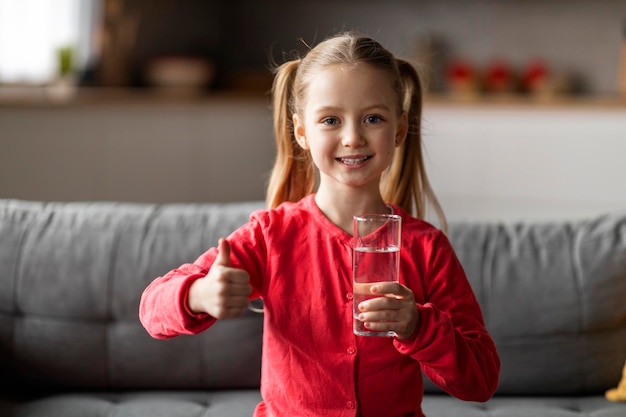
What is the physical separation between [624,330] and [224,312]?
125 cm

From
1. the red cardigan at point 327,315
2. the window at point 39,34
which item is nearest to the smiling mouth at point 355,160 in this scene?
the red cardigan at point 327,315

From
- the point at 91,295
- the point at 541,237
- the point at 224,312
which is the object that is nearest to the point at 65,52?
the point at 91,295

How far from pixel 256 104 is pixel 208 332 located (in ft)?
10.1

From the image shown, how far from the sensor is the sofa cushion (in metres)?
2.17

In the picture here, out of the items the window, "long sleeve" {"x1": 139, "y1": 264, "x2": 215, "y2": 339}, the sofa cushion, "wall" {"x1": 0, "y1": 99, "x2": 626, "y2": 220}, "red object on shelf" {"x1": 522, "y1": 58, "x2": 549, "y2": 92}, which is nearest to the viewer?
"long sleeve" {"x1": 139, "y1": 264, "x2": 215, "y2": 339}

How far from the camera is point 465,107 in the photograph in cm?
507

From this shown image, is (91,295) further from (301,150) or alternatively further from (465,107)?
(465,107)

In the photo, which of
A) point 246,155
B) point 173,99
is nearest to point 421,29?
point 246,155

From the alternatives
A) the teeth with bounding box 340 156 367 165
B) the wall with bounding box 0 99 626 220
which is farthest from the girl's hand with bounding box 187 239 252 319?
the wall with bounding box 0 99 626 220

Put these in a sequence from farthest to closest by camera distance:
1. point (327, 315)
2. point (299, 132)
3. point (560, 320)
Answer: point (560, 320) → point (299, 132) → point (327, 315)

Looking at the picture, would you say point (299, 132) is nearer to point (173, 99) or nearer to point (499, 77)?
point (173, 99)

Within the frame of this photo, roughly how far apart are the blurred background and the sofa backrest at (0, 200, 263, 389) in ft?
7.59

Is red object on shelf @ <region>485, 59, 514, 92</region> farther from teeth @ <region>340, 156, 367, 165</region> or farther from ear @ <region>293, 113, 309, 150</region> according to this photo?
teeth @ <region>340, 156, 367, 165</region>

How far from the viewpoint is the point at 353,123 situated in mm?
1500
